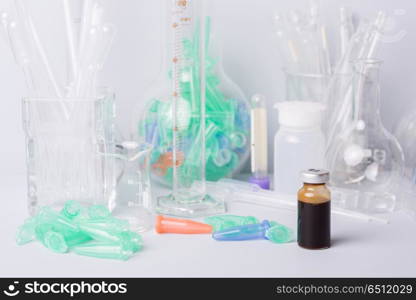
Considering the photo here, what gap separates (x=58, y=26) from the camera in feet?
5.41

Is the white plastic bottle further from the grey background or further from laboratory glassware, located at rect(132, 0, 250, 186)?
the grey background

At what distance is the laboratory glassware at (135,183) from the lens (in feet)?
4.37

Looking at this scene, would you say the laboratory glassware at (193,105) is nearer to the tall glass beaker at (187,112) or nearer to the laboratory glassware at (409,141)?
the tall glass beaker at (187,112)

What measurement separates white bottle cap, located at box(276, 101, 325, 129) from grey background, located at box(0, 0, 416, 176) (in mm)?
283

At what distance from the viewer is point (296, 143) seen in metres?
1.44

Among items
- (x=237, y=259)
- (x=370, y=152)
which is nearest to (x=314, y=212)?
(x=237, y=259)

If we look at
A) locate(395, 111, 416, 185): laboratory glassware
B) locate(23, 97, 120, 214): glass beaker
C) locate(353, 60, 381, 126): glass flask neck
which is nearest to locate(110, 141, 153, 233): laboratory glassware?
locate(23, 97, 120, 214): glass beaker

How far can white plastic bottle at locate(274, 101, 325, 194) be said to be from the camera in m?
1.41

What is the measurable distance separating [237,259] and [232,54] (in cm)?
70

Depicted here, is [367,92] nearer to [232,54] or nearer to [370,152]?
[370,152]

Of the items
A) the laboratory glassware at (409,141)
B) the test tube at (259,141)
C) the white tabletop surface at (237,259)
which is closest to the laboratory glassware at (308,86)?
the test tube at (259,141)

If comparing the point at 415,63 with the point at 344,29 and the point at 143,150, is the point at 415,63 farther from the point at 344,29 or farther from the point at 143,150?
the point at 143,150

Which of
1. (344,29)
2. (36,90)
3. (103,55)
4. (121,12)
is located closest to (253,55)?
(344,29)

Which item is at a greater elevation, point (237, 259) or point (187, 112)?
point (187, 112)
